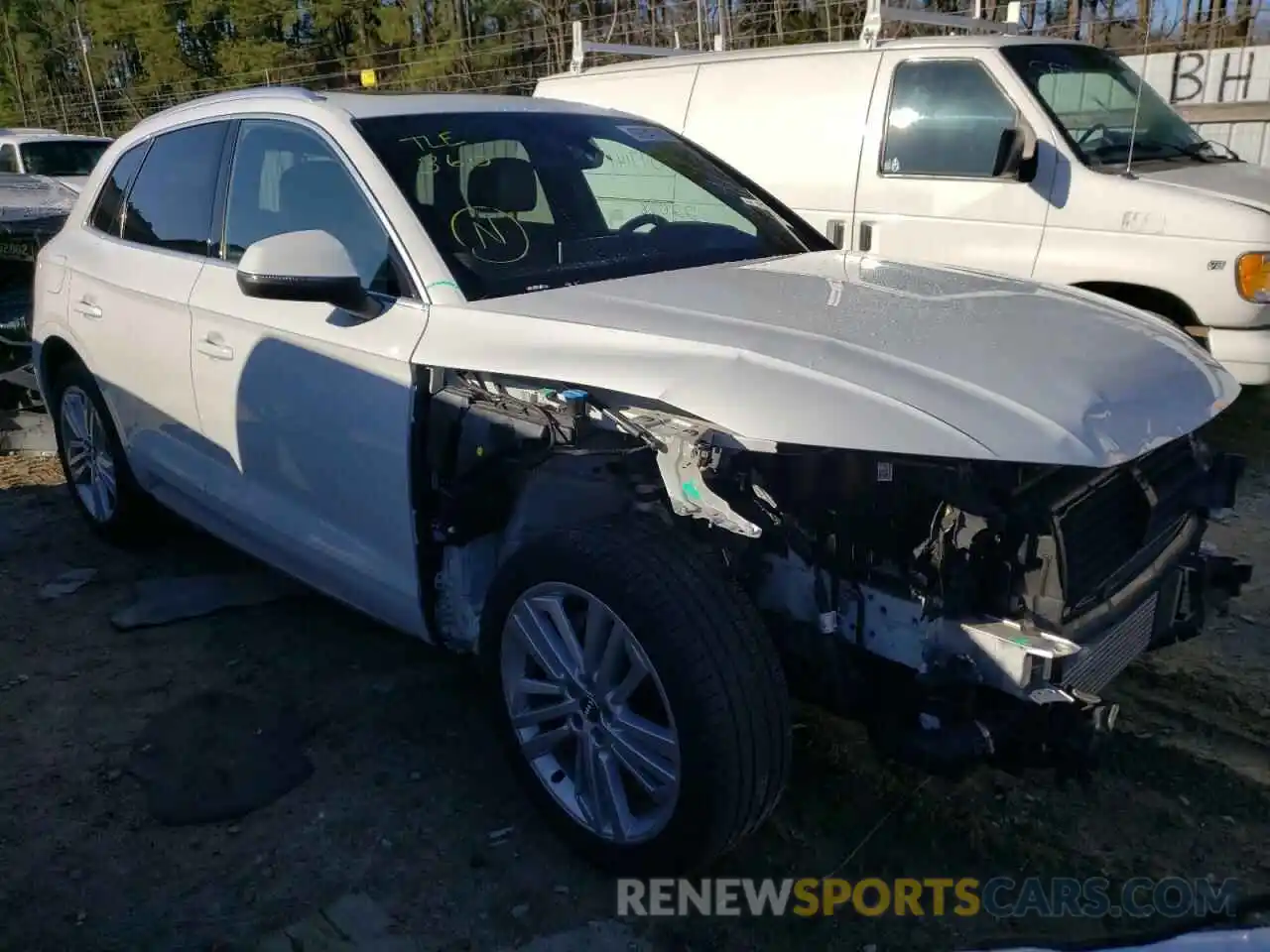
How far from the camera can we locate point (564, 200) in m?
3.40

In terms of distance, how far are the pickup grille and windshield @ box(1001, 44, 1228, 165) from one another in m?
3.40

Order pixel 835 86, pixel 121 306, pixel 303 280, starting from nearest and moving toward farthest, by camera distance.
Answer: pixel 303 280
pixel 121 306
pixel 835 86

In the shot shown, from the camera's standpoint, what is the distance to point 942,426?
6.93 feet

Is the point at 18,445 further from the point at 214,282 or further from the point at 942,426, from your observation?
the point at 942,426

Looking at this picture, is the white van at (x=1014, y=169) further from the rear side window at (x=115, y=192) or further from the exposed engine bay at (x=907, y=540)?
the rear side window at (x=115, y=192)

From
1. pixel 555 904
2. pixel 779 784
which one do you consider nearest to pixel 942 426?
pixel 779 784

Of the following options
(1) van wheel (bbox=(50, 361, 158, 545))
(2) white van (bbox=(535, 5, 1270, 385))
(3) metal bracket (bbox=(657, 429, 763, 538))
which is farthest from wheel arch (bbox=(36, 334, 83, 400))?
(2) white van (bbox=(535, 5, 1270, 385))

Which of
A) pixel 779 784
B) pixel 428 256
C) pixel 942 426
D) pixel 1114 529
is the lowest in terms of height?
pixel 779 784

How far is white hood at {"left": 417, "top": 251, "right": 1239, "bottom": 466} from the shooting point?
2.15m

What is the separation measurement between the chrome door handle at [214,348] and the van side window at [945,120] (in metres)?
4.08

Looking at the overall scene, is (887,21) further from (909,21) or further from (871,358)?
(871,358)

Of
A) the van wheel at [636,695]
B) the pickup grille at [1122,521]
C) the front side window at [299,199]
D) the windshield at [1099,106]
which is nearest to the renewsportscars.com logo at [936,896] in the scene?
the van wheel at [636,695]

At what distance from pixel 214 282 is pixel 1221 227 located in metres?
4.58

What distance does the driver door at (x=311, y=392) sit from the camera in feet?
9.80
